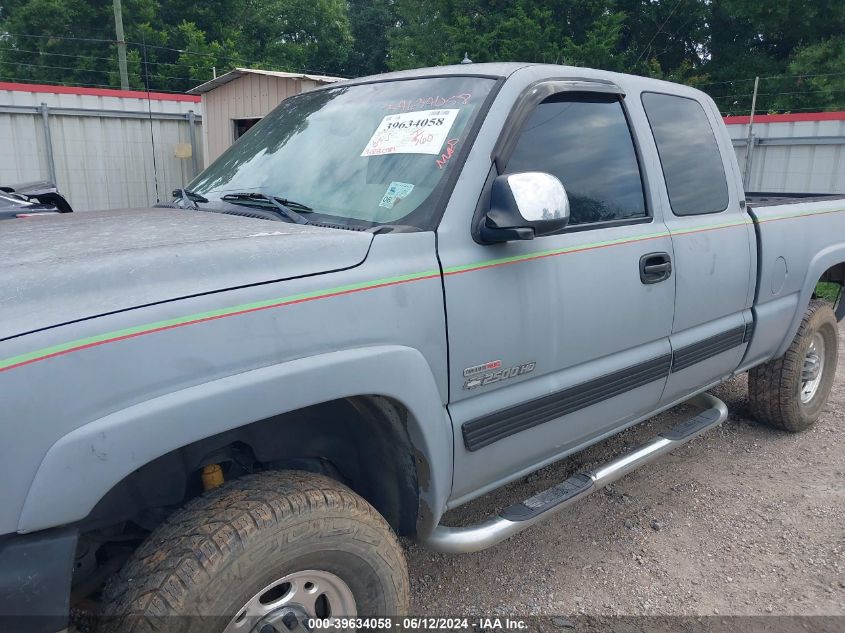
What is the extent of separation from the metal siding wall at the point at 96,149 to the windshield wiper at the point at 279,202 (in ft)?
38.6

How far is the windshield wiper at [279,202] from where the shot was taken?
8.27ft

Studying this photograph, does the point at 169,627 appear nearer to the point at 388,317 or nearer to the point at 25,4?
the point at 388,317

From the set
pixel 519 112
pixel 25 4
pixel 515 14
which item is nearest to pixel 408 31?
pixel 515 14

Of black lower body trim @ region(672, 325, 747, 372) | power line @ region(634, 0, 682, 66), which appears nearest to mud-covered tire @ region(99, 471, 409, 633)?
black lower body trim @ region(672, 325, 747, 372)

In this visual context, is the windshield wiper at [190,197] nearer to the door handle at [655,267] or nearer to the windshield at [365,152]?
the windshield at [365,152]

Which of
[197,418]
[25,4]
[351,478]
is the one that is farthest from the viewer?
[25,4]

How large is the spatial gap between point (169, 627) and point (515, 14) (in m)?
21.0

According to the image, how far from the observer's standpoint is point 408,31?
3014 centimetres

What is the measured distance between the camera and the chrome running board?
8.21ft

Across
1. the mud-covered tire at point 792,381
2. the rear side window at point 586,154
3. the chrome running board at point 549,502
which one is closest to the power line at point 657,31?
the mud-covered tire at point 792,381

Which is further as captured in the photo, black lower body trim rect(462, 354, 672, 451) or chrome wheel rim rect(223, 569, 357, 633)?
black lower body trim rect(462, 354, 672, 451)

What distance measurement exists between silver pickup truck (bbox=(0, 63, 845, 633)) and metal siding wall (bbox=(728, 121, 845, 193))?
28.4 feet

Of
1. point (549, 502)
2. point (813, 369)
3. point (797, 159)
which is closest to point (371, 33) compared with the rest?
point (797, 159)

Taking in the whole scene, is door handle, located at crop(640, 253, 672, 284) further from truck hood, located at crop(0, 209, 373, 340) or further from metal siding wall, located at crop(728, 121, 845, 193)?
metal siding wall, located at crop(728, 121, 845, 193)
